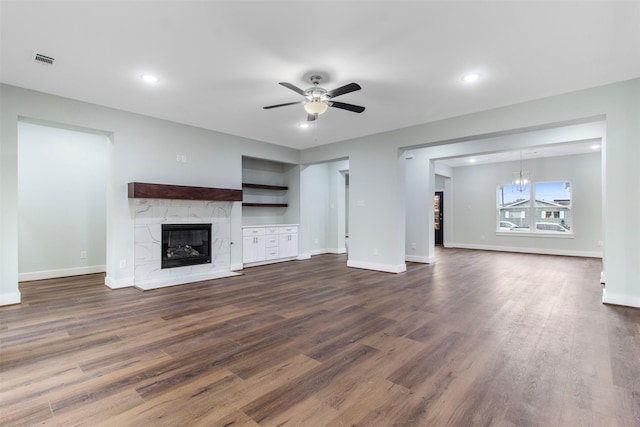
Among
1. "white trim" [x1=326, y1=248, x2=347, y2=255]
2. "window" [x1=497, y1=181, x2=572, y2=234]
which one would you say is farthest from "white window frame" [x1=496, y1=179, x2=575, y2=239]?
"white trim" [x1=326, y1=248, x2=347, y2=255]

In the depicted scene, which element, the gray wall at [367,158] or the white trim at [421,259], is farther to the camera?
the white trim at [421,259]

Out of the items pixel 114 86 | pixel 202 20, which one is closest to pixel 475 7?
pixel 202 20

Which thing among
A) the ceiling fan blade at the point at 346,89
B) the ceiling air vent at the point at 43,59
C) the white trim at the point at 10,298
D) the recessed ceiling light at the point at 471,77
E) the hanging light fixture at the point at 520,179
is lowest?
the white trim at the point at 10,298

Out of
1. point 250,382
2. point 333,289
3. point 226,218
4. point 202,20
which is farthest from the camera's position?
point 226,218

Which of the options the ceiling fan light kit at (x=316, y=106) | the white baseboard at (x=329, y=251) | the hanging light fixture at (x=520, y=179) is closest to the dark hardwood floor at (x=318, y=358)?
the ceiling fan light kit at (x=316, y=106)

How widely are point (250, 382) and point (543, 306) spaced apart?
12.1 ft

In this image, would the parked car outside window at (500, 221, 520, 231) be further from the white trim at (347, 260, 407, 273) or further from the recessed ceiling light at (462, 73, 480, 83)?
the recessed ceiling light at (462, 73, 480, 83)

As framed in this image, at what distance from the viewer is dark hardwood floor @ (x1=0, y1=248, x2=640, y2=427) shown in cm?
173

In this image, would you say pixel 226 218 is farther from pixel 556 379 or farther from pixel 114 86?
pixel 556 379

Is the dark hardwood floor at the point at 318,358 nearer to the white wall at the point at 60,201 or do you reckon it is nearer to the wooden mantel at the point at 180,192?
the white wall at the point at 60,201

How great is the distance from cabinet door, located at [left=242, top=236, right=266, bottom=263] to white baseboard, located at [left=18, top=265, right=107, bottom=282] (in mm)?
2669

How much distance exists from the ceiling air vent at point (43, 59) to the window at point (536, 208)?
35.4 ft

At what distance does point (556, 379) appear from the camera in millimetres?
2078

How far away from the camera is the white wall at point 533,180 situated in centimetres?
→ 812
